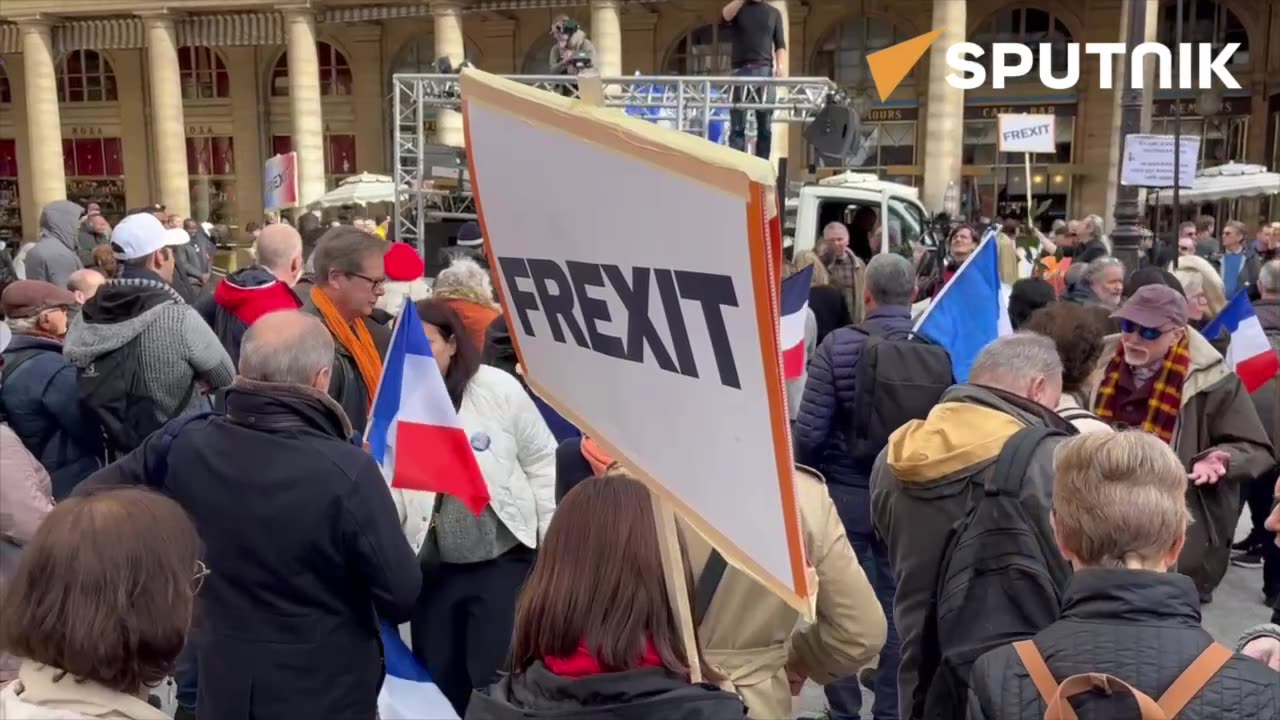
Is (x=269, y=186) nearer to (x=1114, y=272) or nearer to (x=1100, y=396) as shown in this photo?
(x=1114, y=272)

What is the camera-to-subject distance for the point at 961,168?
26641mm

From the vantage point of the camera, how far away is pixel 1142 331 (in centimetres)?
443

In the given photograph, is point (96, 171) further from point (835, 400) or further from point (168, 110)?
point (835, 400)

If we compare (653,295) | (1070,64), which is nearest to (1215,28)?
(1070,64)

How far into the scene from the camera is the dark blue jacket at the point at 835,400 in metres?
4.95

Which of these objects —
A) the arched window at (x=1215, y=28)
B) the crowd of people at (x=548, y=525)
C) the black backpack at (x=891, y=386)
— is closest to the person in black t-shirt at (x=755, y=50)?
the black backpack at (x=891, y=386)

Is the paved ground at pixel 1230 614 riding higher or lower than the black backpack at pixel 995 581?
lower

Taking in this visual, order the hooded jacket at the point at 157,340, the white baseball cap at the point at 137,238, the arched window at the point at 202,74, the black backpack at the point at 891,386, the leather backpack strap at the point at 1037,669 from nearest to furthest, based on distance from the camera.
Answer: the leather backpack strap at the point at 1037,669 < the hooded jacket at the point at 157,340 < the black backpack at the point at 891,386 < the white baseball cap at the point at 137,238 < the arched window at the point at 202,74

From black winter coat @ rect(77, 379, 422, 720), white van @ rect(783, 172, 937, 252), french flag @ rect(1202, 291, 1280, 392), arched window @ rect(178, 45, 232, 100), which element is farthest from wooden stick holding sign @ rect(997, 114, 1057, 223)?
arched window @ rect(178, 45, 232, 100)

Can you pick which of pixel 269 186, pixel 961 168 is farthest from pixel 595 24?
pixel 269 186

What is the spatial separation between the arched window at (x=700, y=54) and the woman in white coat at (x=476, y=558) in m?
26.7

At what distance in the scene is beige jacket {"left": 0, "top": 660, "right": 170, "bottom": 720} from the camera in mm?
1823

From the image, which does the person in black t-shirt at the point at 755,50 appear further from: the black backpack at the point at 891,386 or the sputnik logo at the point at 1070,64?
the sputnik logo at the point at 1070,64

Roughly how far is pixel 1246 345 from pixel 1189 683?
434cm
